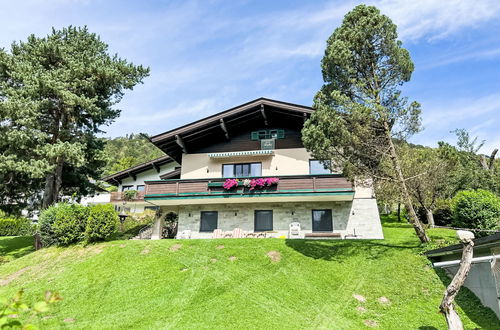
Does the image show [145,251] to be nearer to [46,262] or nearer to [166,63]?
[46,262]

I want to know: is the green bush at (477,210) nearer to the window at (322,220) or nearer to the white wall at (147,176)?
the window at (322,220)

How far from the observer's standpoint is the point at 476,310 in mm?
8953

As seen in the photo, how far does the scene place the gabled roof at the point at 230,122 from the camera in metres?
21.0

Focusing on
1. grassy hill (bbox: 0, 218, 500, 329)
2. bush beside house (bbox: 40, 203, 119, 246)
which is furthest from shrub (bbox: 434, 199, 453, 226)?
bush beside house (bbox: 40, 203, 119, 246)

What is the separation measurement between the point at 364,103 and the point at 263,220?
9775 millimetres

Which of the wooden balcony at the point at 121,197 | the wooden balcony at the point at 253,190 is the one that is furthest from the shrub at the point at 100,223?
the wooden balcony at the point at 121,197

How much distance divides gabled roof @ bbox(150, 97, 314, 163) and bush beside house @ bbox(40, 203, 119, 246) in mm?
6084

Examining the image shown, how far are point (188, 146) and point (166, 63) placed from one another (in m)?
7.30

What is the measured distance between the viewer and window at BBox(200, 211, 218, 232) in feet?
67.2

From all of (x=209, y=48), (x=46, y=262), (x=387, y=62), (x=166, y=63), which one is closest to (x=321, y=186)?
(x=387, y=62)

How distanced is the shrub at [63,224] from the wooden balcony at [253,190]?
409cm

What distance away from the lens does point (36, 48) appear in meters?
20.8

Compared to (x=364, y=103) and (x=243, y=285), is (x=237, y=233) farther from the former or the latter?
(x=364, y=103)

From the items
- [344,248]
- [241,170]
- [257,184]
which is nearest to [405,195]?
[344,248]
